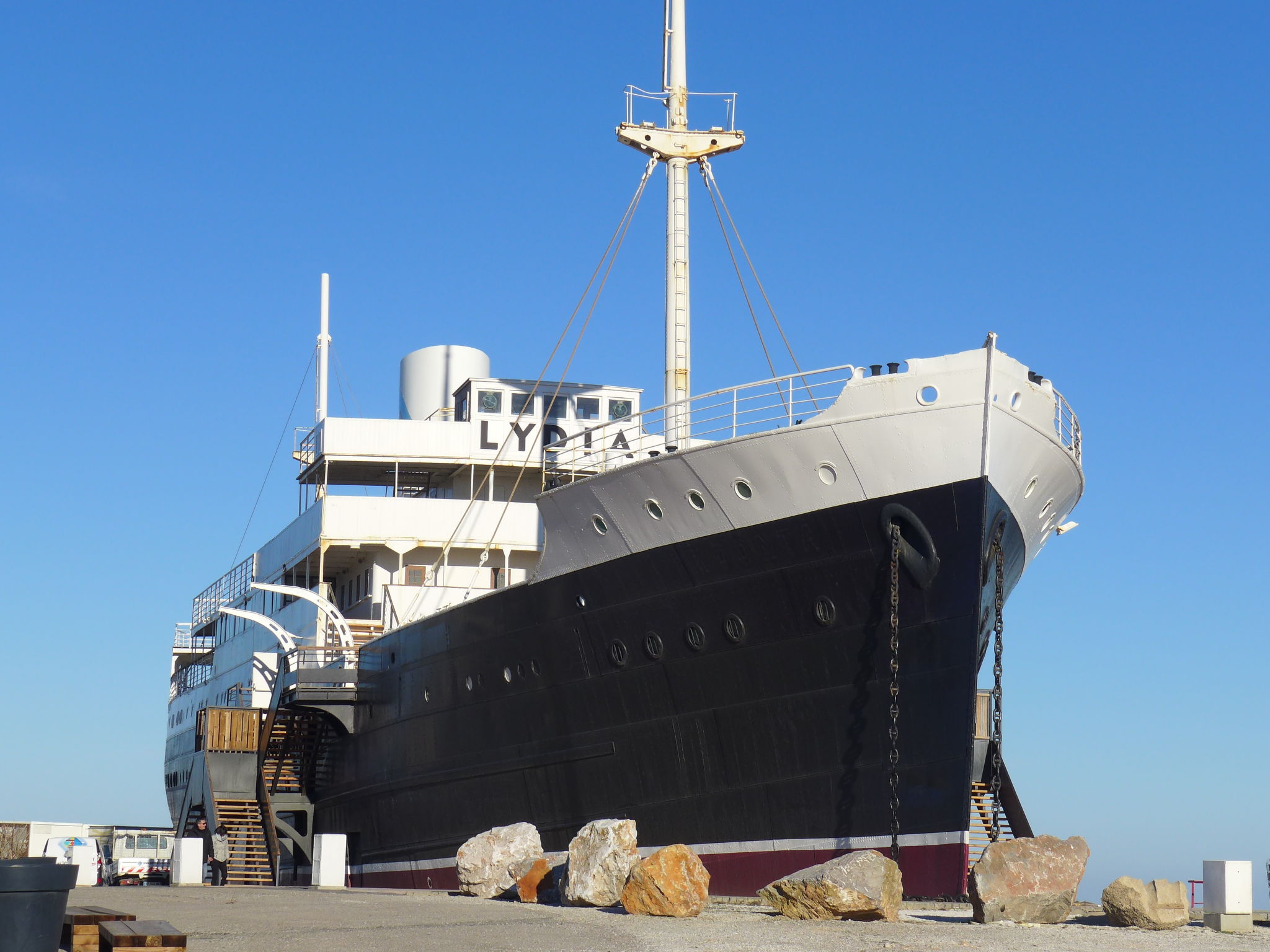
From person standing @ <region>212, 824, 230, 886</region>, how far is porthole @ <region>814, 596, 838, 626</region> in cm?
1333

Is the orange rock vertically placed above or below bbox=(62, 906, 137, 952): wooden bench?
below

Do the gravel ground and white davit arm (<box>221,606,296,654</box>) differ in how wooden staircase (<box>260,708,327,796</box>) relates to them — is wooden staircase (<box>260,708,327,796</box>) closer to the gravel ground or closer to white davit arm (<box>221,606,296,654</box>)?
white davit arm (<box>221,606,296,654</box>)

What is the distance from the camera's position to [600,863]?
1466 centimetres

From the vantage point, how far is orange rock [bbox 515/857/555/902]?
15.9 meters

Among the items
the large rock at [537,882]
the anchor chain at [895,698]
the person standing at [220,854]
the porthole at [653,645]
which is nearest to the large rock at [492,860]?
the large rock at [537,882]

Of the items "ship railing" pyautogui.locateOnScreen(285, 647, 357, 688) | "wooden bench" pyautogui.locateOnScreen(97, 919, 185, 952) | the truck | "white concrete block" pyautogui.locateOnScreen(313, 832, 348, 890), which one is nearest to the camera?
"wooden bench" pyautogui.locateOnScreen(97, 919, 185, 952)

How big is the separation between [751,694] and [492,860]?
366 centimetres

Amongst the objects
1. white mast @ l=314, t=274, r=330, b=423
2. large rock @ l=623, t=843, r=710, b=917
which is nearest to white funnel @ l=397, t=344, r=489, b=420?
white mast @ l=314, t=274, r=330, b=423

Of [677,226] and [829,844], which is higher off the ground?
[677,226]

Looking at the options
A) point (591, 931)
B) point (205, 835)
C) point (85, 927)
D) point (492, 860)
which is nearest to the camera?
Result: point (85, 927)

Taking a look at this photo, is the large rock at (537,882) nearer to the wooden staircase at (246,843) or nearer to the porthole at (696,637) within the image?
the porthole at (696,637)

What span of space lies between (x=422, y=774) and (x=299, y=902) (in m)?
5.73

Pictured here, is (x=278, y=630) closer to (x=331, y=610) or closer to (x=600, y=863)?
(x=331, y=610)

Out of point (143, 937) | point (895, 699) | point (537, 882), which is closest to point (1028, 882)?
point (895, 699)
